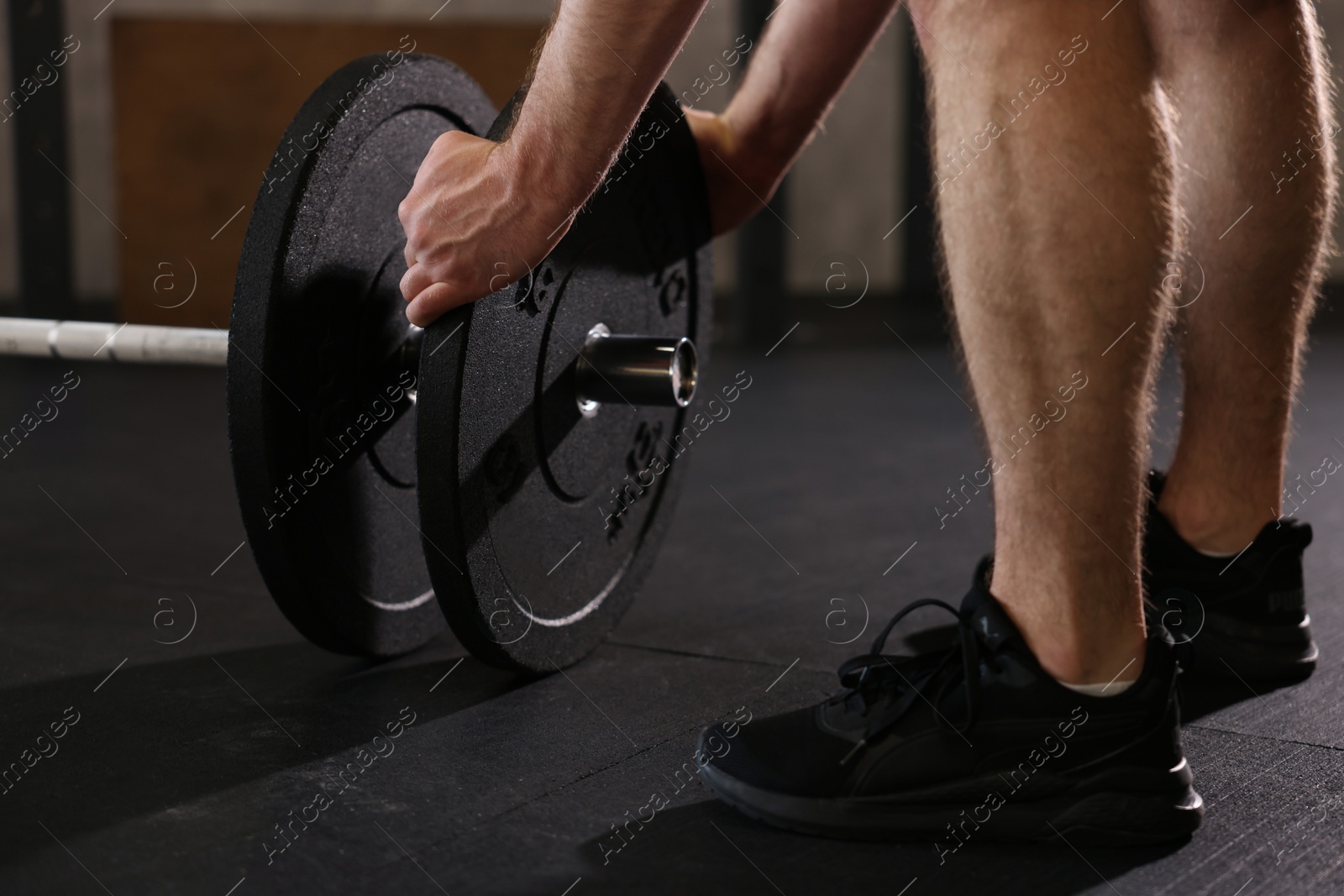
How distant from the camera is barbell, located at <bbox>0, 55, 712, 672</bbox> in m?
0.95

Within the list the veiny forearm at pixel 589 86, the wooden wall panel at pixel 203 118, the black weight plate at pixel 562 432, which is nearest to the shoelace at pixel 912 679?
the black weight plate at pixel 562 432

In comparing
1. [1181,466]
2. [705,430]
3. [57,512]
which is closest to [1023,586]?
[1181,466]

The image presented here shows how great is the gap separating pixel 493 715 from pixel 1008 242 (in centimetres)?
56

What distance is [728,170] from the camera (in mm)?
1227

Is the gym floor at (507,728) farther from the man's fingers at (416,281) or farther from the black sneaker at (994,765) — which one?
the man's fingers at (416,281)

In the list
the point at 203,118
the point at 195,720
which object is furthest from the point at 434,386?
the point at 203,118

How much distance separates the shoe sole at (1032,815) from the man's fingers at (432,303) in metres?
0.43

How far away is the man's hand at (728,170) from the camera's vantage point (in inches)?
48.0

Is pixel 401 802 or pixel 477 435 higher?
pixel 477 435

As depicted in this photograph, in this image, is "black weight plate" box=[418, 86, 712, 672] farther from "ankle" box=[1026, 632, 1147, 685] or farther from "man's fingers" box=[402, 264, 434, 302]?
"ankle" box=[1026, 632, 1147, 685]

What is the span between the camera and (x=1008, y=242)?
2.46 feet

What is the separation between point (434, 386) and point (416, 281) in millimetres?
91

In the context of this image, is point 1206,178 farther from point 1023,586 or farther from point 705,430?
point 705,430

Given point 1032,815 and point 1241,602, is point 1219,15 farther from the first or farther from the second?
point 1032,815
